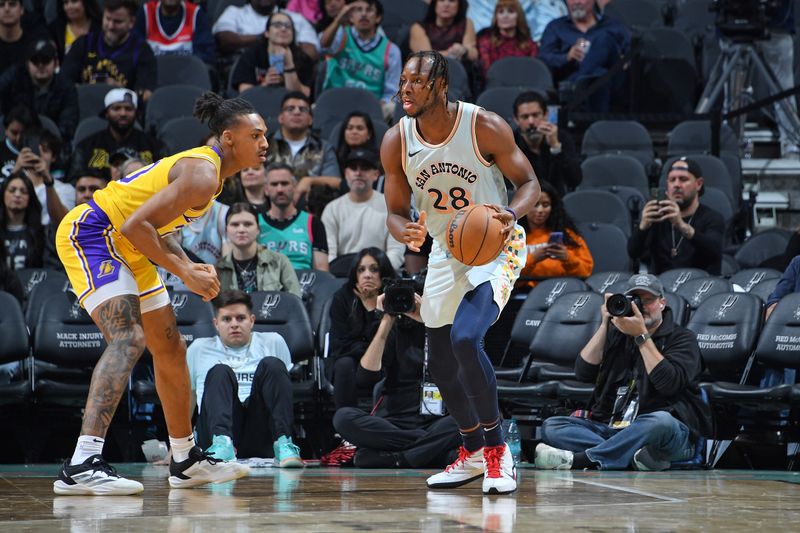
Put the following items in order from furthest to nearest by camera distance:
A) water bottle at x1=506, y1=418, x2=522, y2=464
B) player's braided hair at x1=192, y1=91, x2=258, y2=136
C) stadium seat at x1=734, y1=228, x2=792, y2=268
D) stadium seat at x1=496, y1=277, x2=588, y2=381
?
1. stadium seat at x1=734, y1=228, x2=792, y2=268
2. stadium seat at x1=496, y1=277, x2=588, y2=381
3. water bottle at x1=506, y1=418, x2=522, y2=464
4. player's braided hair at x1=192, y1=91, x2=258, y2=136

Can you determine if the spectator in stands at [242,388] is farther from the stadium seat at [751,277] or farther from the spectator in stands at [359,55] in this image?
the spectator in stands at [359,55]

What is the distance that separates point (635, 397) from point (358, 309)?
1927 millimetres

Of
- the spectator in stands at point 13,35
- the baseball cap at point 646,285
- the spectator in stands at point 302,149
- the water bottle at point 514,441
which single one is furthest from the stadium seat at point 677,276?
the spectator in stands at point 13,35

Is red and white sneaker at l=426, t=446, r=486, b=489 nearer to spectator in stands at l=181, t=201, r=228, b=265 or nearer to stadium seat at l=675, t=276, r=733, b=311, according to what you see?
stadium seat at l=675, t=276, r=733, b=311

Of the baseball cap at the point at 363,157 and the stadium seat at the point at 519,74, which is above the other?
the stadium seat at the point at 519,74

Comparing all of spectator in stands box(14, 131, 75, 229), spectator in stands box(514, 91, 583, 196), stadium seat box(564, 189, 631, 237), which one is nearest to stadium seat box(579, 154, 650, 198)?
stadium seat box(564, 189, 631, 237)

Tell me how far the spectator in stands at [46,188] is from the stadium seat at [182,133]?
104 cm

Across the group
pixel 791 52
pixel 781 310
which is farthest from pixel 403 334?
pixel 791 52

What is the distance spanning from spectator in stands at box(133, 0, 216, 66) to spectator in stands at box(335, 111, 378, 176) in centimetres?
307

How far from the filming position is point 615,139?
1164 cm

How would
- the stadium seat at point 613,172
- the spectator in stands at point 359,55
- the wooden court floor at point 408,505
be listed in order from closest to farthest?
the wooden court floor at point 408,505, the stadium seat at point 613,172, the spectator in stands at point 359,55

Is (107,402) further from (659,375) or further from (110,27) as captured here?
(110,27)

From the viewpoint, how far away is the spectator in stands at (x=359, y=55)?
472 inches

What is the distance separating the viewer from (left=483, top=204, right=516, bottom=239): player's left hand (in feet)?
17.0
